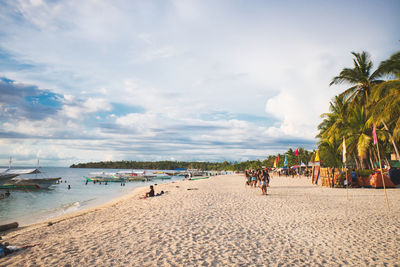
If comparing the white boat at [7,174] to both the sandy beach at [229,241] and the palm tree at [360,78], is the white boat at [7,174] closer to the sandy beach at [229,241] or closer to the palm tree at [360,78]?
the sandy beach at [229,241]

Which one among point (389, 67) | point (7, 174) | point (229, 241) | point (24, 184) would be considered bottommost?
point (24, 184)

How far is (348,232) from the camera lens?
6949 mm

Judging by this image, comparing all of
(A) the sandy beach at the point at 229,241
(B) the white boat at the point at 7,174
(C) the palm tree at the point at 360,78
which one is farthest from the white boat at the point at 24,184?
(C) the palm tree at the point at 360,78

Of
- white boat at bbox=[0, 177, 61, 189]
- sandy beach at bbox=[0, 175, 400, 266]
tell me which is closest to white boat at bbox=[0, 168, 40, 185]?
sandy beach at bbox=[0, 175, 400, 266]

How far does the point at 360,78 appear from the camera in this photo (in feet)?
73.1

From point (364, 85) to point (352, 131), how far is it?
4857 mm

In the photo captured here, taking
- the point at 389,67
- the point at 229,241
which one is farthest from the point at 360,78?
the point at 229,241

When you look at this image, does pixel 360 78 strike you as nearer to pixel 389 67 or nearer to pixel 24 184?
pixel 389 67

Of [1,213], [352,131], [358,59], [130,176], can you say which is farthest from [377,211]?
[130,176]

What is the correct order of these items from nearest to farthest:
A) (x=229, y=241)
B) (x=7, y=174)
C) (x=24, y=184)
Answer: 1. (x=229, y=241)
2. (x=7, y=174)
3. (x=24, y=184)

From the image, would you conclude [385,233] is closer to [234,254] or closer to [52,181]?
[234,254]

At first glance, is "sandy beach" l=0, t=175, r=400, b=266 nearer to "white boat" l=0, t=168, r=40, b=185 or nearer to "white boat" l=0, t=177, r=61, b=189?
"white boat" l=0, t=168, r=40, b=185

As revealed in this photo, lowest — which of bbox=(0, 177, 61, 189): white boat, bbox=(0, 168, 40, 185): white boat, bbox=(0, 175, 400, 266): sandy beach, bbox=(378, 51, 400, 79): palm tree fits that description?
bbox=(0, 177, 61, 189): white boat

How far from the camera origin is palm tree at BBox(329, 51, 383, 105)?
72.7 ft
